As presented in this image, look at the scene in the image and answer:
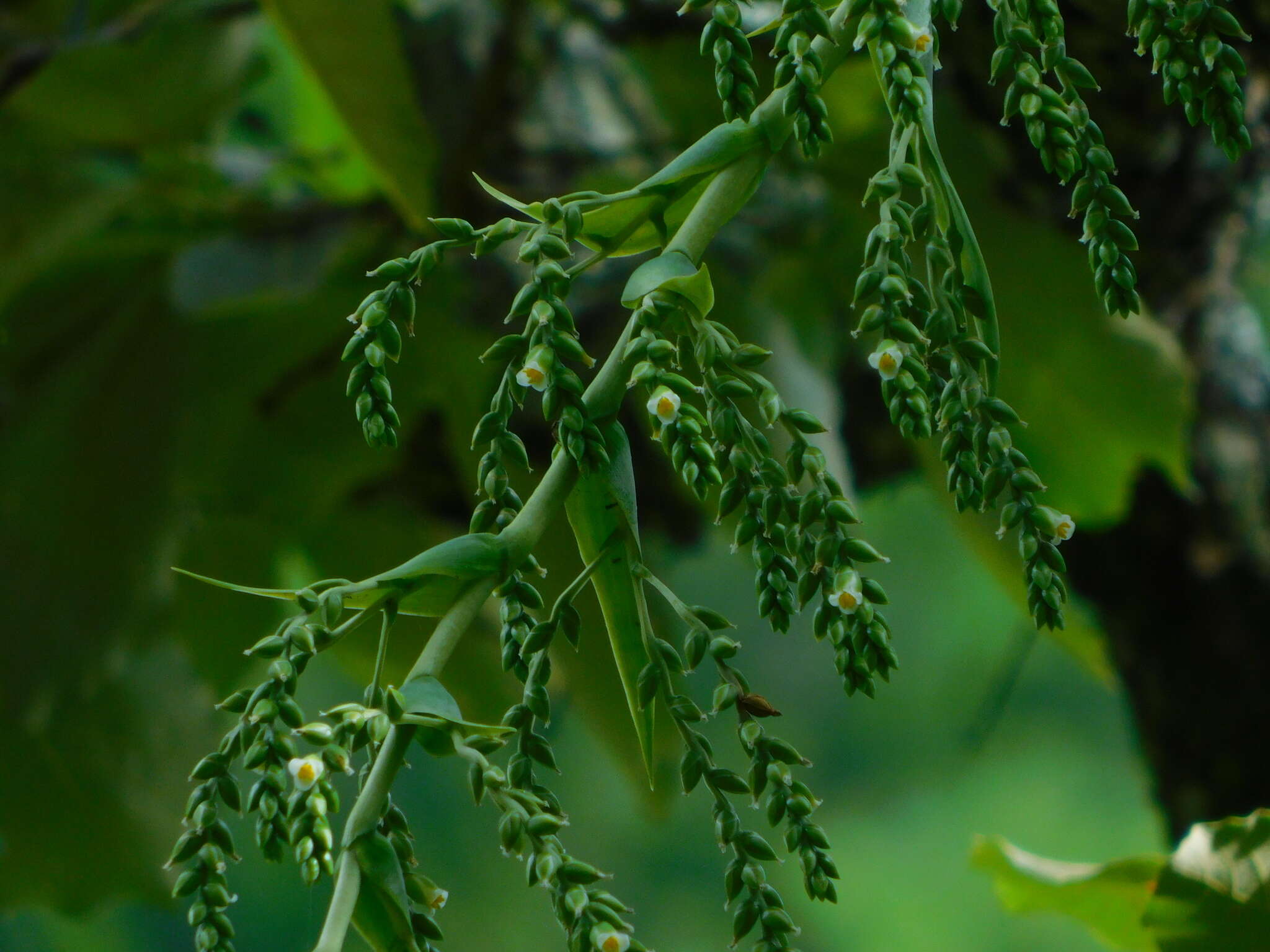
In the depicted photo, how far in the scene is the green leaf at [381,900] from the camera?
22 centimetres

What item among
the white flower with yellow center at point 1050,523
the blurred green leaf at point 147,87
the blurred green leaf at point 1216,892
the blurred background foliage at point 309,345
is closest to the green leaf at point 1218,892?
the blurred green leaf at point 1216,892

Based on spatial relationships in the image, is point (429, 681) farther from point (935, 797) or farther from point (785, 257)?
point (935, 797)

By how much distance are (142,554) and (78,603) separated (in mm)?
44

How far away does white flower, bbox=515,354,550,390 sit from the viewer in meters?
0.22

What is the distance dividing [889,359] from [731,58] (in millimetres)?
63

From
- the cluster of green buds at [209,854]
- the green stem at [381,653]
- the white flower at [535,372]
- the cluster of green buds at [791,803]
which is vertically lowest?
the cluster of green buds at [791,803]

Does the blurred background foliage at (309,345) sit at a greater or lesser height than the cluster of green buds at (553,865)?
lesser

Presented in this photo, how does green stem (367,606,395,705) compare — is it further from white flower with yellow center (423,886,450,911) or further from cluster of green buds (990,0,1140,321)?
cluster of green buds (990,0,1140,321)

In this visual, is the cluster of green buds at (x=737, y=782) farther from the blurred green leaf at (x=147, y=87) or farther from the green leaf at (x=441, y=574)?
the blurred green leaf at (x=147, y=87)

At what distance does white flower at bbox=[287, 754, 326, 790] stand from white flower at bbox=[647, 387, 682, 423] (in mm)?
76

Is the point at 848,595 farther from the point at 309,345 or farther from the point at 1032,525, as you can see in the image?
→ the point at 309,345

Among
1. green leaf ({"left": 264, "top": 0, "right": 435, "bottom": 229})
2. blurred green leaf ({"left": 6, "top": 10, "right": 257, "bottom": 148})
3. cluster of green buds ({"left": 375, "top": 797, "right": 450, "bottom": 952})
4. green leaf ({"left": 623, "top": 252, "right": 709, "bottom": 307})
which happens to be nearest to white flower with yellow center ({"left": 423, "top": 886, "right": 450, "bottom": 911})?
cluster of green buds ({"left": 375, "top": 797, "right": 450, "bottom": 952})

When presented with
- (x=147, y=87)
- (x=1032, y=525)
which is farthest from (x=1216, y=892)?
(x=147, y=87)

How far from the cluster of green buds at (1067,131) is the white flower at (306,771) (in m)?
0.16
